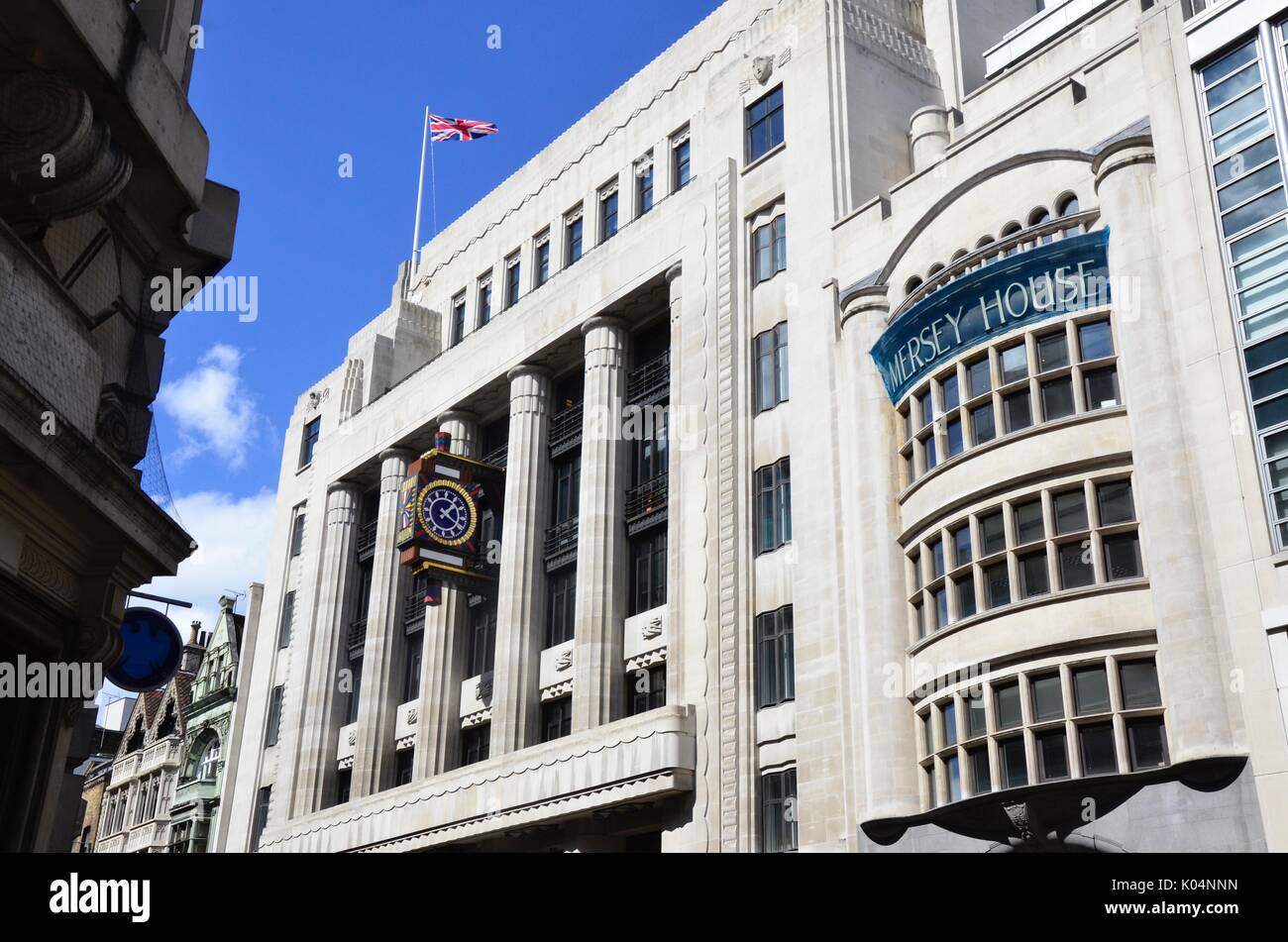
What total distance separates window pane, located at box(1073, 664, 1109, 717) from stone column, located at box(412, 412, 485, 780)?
24220mm

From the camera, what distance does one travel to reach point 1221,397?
80.8 ft

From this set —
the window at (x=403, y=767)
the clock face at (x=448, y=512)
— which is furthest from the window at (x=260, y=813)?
the clock face at (x=448, y=512)

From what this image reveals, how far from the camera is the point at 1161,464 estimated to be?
24984 millimetres

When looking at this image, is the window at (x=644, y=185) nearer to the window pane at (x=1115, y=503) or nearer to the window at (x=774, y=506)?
the window at (x=774, y=506)

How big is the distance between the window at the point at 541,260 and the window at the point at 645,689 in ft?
59.6

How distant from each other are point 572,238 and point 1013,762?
99.1 ft

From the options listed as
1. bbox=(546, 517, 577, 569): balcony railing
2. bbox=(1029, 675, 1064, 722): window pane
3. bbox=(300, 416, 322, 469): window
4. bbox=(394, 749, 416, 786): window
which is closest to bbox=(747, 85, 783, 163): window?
bbox=(546, 517, 577, 569): balcony railing

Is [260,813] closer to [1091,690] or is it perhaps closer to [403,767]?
[403,767]

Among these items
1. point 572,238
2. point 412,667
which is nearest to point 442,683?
point 412,667

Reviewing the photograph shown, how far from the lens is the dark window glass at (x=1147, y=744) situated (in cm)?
2389

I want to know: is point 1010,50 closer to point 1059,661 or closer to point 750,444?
point 750,444

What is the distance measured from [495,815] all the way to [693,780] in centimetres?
712

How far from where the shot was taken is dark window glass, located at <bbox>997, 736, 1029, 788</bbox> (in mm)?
25609
